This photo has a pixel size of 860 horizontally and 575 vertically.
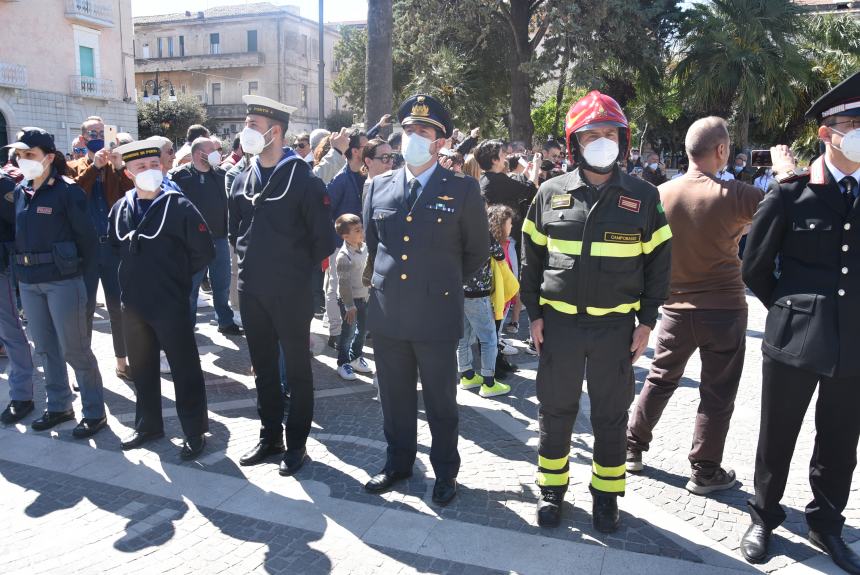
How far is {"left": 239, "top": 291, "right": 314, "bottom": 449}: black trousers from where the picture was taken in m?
4.32

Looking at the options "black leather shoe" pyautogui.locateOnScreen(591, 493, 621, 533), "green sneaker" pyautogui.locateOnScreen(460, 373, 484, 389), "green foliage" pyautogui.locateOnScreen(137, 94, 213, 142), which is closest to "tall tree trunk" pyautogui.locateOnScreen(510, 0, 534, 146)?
"green sneaker" pyautogui.locateOnScreen(460, 373, 484, 389)

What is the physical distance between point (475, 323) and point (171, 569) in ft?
10.4

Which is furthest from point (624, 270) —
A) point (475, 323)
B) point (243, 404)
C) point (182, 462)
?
point (243, 404)

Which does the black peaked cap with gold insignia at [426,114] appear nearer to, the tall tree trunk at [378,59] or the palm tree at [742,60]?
the tall tree trunk at [378,59]

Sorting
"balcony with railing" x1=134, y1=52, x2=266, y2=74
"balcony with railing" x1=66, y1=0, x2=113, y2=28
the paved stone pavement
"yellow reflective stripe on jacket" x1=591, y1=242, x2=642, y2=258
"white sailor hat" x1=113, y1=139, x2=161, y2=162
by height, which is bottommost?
the paved stone pavement

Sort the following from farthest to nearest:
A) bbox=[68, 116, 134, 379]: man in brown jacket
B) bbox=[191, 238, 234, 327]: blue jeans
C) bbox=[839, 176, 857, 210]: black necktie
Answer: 1. bbox=[191, 238, 234, 327]: blue jeans
2. bbox=[68, 116, 134, 379]: man in brown jacket
3. bbox=[839, 176, 857, 210]: black necktie

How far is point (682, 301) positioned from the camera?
407 centimetres

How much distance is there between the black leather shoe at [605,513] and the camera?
3.64 meters

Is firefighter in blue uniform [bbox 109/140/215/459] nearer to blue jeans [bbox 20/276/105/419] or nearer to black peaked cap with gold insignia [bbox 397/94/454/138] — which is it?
blue jeans [bbox 20/276/105/419]

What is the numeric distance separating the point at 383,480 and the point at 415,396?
521 mm

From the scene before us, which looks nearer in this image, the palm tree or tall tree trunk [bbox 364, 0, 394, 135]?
tall tree trunk [bbox 364, 0, 394, 135]

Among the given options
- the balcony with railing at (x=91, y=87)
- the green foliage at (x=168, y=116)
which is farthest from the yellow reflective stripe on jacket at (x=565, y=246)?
the green foliage at (x=168, y=116)

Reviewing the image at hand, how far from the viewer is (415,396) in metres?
4.14

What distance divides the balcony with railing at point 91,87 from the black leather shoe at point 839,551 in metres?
33.6
